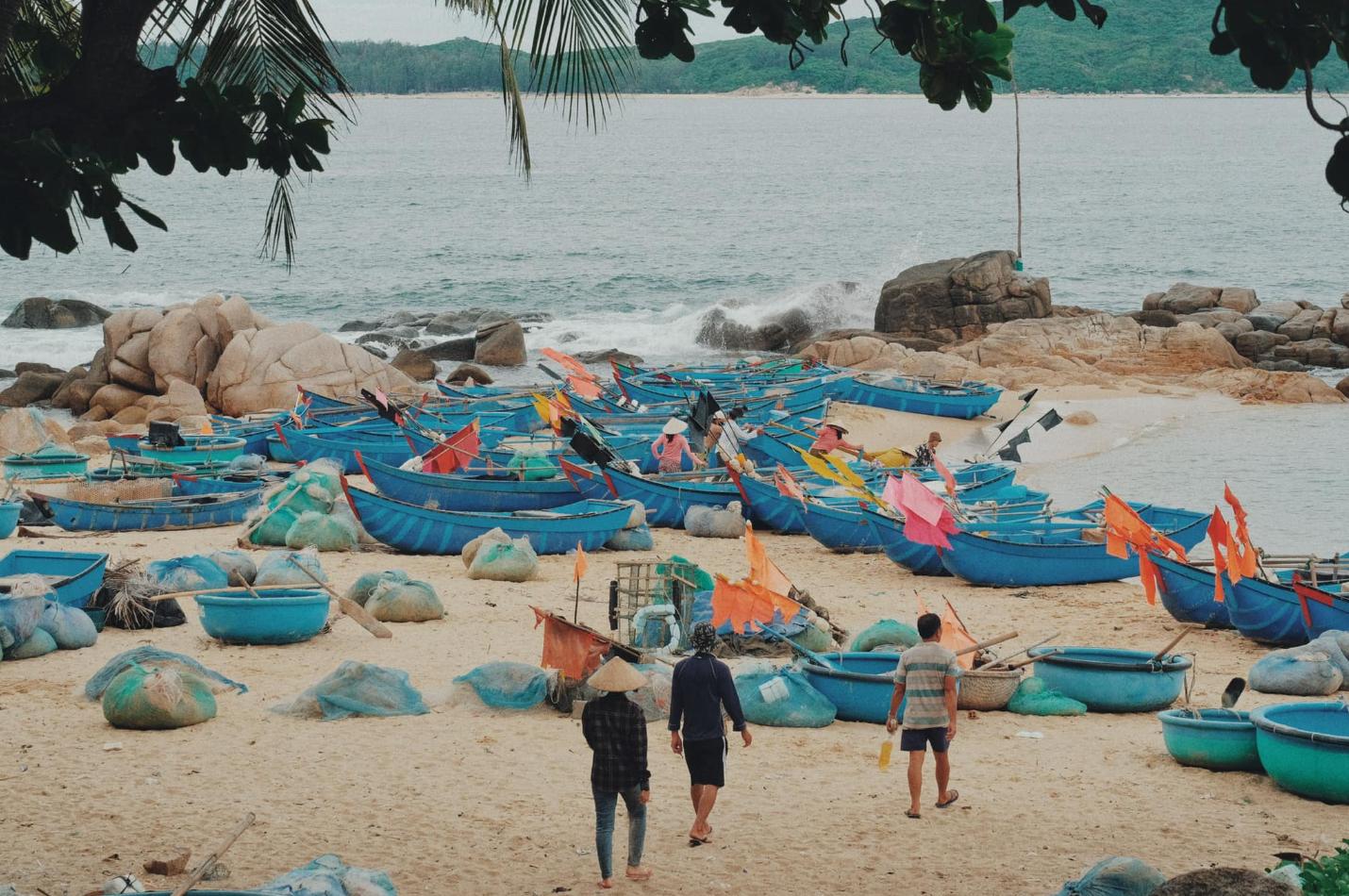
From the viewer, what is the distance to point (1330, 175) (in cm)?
505

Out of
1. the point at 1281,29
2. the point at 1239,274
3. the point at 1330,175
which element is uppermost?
the point at 1281,29

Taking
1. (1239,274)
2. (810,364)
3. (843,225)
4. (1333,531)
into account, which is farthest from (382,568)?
(843,225)

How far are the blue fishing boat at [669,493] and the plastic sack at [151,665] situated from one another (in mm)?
9401

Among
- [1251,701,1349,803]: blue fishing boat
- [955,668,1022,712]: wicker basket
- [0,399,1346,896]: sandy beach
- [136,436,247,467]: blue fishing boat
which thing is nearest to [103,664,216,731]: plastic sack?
[0,399,1346,896]: sandy beach

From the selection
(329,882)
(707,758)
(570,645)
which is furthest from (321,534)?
(329,882)

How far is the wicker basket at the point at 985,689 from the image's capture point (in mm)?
12508

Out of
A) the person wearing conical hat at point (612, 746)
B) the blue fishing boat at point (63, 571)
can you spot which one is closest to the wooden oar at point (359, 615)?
the blue fishing boat at point (63, 571)

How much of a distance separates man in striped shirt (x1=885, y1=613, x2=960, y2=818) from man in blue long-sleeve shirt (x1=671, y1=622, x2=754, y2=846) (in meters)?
1.37

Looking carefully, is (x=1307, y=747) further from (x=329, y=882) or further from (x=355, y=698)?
(x=355, y=698)

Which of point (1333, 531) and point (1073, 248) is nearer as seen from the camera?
point (1333, 531)

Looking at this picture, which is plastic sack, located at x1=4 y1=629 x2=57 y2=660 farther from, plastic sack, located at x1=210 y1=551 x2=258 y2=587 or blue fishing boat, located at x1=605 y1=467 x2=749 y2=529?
blue fishing boat, located at x1=605 y1=467 x2=749 y2=529

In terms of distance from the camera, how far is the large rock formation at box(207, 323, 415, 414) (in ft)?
108

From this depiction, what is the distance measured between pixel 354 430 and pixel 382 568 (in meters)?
9.08

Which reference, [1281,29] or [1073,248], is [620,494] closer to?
[1281,29]
